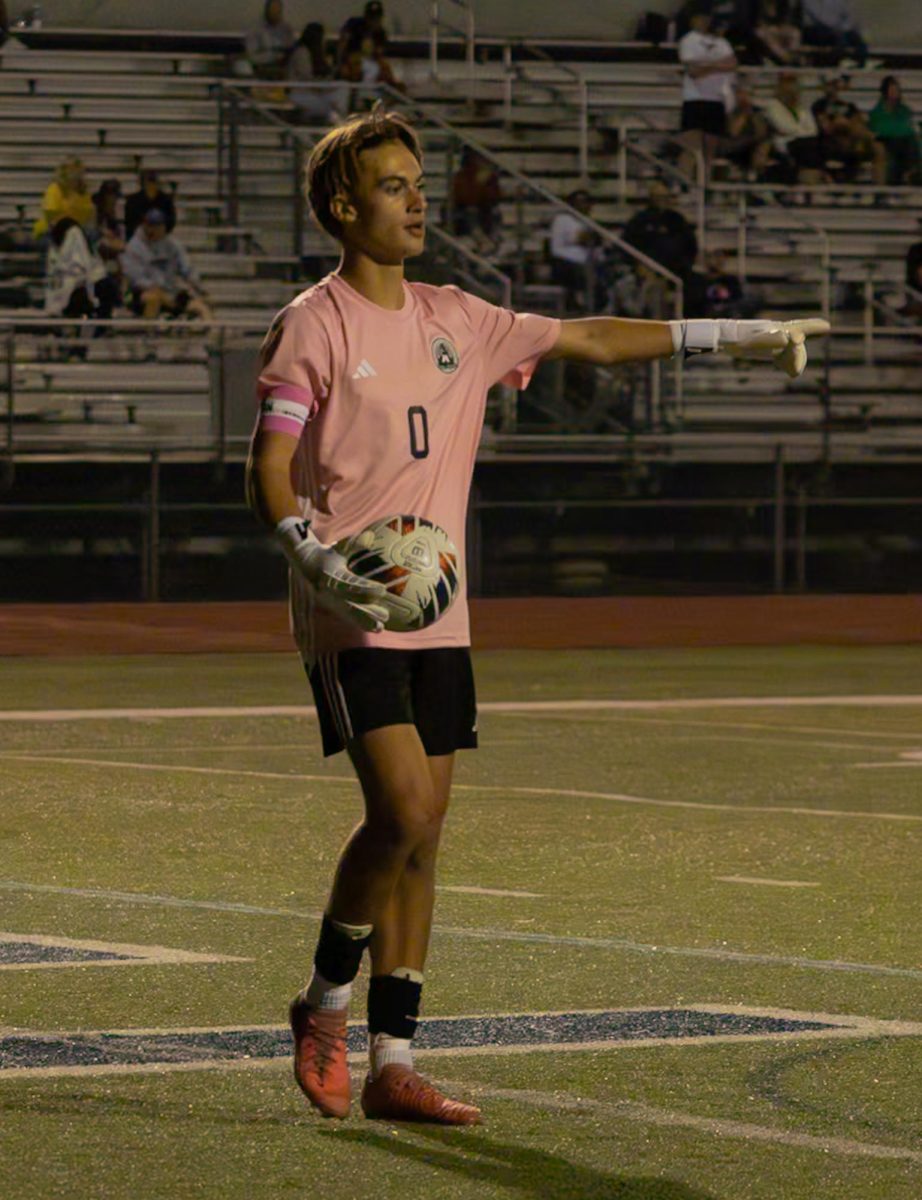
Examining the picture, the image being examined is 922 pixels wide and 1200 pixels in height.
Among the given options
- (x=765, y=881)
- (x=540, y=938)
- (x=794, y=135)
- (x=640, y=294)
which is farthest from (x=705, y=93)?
(x=540, y=938)

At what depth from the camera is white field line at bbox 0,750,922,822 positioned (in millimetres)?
11711

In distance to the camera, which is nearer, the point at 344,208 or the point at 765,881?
the point at 344,208

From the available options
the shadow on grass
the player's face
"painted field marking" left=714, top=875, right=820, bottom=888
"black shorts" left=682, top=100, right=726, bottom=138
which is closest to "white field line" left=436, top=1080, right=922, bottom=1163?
the shadow on grass

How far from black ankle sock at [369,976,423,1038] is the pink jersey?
72 centimetres

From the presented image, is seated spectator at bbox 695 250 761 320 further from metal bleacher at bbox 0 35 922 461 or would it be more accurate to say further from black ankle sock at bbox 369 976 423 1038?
black ankle sock at bbox 369 976 423 1038

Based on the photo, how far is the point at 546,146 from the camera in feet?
106

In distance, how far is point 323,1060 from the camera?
20.2ft

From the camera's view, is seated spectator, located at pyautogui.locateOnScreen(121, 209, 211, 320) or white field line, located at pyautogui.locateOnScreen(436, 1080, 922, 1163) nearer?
white field line, located at pyautogui.locateOnScreen(436, 1080, 922, 1163)

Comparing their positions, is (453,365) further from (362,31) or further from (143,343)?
(362,31)

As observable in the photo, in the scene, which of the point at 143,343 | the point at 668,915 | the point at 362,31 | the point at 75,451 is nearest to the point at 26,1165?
the point at 668,915

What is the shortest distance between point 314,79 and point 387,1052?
2537cm

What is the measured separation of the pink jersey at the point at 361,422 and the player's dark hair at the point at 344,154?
193mm

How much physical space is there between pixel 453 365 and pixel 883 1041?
6.47 ft

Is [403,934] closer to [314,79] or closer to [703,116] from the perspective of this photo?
[314,79]
